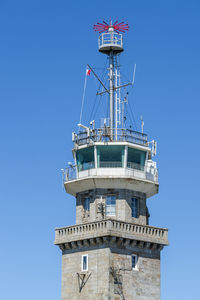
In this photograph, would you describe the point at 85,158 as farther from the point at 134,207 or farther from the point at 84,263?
the point at 84,263

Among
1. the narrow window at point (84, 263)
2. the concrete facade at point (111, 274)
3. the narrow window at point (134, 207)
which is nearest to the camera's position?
the concrete facade at point (111, 274)

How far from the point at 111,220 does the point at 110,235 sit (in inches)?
53.8

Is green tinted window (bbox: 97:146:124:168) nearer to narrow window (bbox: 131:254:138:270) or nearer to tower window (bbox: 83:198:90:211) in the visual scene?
tower window (bbox: 83:198:90:211)

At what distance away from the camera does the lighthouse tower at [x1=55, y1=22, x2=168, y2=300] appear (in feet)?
277

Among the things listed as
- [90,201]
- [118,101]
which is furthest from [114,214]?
[118,101]

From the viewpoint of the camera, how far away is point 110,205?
8762cm

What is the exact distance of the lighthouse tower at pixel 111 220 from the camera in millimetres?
84312

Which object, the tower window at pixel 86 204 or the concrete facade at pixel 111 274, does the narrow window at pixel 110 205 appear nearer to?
the tower window at pixel 86 204

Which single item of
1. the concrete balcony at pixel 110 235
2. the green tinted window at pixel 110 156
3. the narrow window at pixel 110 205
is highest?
the green tinted window at pixel 110 156

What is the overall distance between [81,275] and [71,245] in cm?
331

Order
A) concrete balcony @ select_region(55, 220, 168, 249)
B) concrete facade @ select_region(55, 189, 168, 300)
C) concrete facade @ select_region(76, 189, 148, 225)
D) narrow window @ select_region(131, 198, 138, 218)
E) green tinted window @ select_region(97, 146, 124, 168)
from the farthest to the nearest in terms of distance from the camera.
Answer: narrow window @ select_region(131, 198, 138, 218) < green tinted window @ select_region(97, 146, 124, 168) < concrete facade @ select_region(76, 189, 148, 225) < concrete balcony @ select_region(55, 220, 168, 249) < concrete facade @ select_region(55, 189, 168, 300)

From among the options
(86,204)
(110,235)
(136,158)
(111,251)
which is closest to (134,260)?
(111,251)

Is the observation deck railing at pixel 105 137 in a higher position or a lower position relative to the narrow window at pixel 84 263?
higher

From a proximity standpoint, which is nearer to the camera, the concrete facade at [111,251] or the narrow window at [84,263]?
the concrete facade at [111,251]
